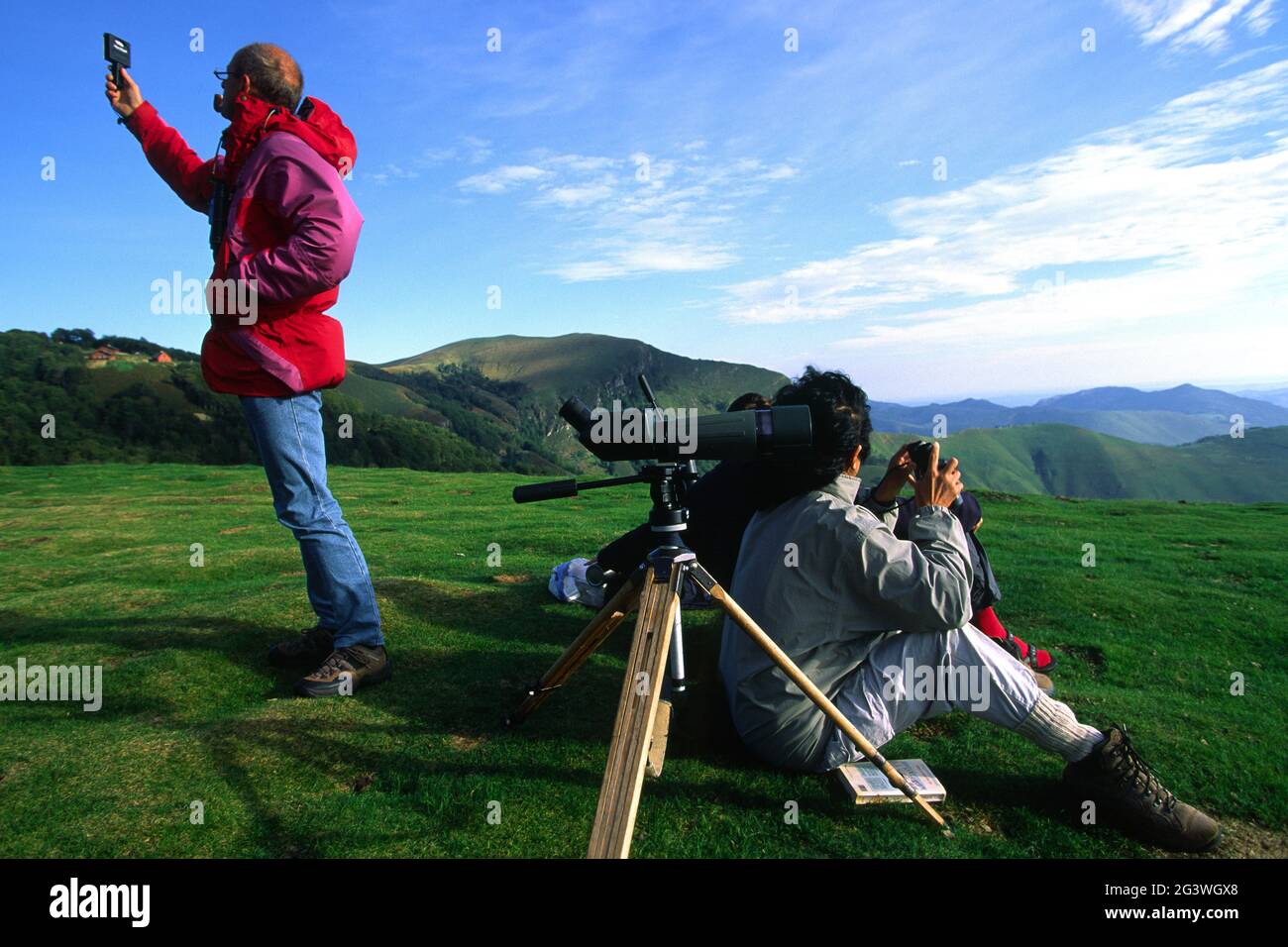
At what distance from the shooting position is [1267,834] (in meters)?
3.55

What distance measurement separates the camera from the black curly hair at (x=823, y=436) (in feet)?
10.9

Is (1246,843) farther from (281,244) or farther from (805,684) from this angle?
(281,244)

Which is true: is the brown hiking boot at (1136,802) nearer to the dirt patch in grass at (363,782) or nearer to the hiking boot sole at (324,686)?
the dirt patch in grass at (363,782)

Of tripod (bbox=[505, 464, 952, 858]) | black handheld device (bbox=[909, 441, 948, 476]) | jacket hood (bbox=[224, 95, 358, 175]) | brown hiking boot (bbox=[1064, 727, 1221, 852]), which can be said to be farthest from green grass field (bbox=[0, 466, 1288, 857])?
jacket hood (bbox=[224, 95, 358, 175])

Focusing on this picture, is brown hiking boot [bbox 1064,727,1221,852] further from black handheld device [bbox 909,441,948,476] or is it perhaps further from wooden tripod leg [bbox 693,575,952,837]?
black handheld device [bbox 909,441,948,476]

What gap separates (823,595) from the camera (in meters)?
3.40

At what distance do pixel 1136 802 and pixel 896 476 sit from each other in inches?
75.7

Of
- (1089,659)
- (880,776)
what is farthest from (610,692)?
(1089,659)

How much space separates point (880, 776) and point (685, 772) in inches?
38.9

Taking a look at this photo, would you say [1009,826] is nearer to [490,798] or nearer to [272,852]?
[490,798]

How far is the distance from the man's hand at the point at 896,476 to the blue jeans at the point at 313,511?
3226 mm

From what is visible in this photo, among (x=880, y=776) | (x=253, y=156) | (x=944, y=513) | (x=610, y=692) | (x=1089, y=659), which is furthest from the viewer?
(x=1089, y=659)

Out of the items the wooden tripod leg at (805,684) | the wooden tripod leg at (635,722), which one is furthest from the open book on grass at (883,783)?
the wooden tripod leg at (635,722)

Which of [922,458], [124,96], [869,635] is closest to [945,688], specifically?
[869,635]
